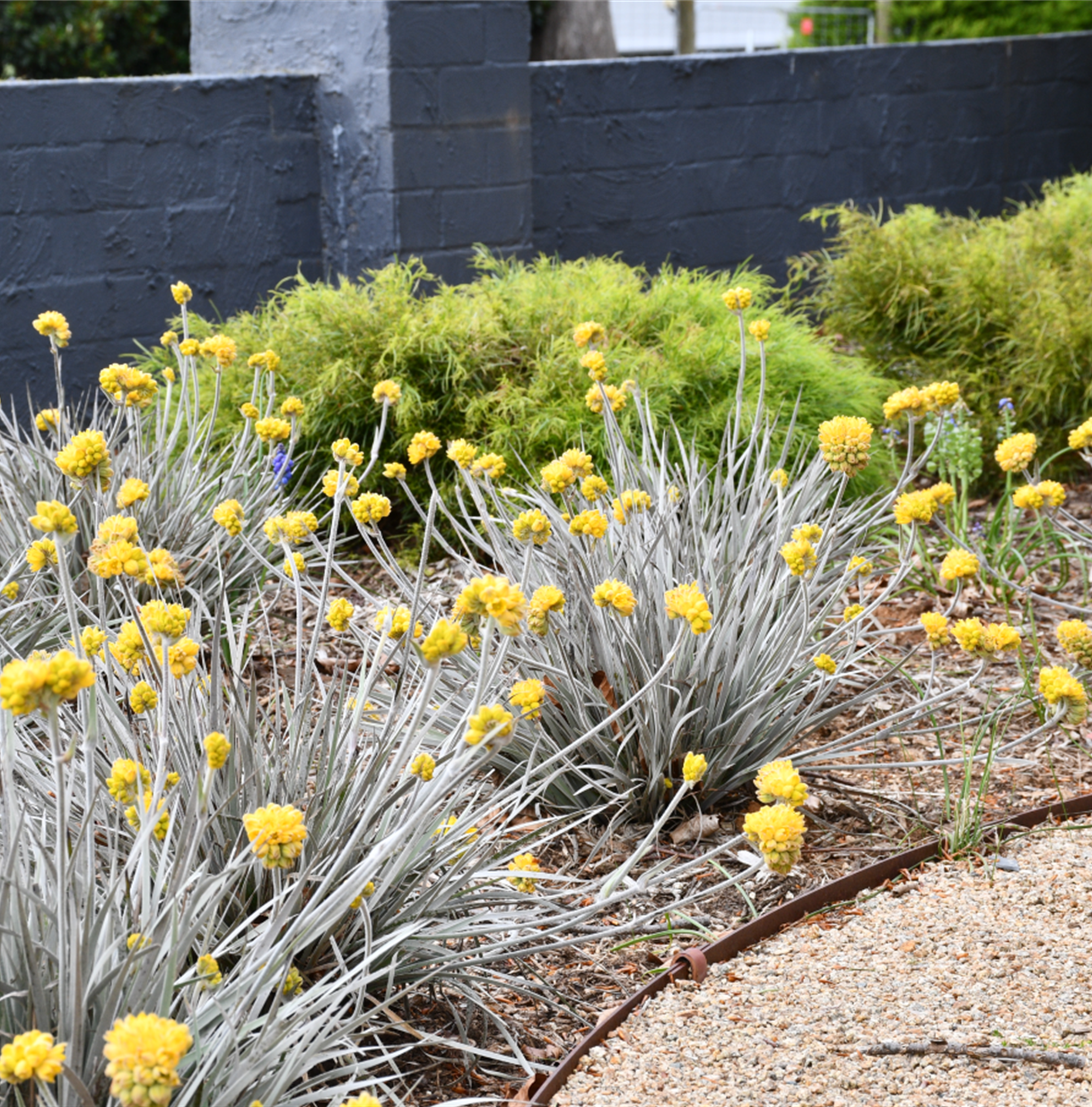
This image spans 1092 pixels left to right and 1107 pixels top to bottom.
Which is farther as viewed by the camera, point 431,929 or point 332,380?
point 332,380

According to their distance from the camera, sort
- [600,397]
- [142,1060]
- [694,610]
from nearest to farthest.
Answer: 1. [142,1060]
2. [694,610]
3. [600,397]

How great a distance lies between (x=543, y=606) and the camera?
78.3 inches

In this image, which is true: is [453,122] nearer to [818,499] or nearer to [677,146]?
[677,146]

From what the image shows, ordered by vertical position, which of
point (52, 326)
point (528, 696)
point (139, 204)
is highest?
point (139, 204)

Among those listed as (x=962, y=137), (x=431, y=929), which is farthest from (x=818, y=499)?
(x=962, y=137)

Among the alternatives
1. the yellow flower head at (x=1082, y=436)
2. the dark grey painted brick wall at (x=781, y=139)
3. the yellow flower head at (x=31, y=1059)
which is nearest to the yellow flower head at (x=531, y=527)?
the yellow flower head at (x=1082, y=436)

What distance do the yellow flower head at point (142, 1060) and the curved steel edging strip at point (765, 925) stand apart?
68 cm

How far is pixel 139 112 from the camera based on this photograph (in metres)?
4.89

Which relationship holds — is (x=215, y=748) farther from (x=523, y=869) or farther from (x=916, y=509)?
(x=916, y=509)

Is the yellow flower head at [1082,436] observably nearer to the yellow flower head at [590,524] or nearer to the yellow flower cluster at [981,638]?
the yellow flower cluster at [981,638]

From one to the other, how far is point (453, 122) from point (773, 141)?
228 cm

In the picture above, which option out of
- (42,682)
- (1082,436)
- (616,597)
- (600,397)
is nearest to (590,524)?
(616,597)

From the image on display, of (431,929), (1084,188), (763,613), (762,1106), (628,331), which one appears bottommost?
(762,1106)

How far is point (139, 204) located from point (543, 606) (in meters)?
3.62
